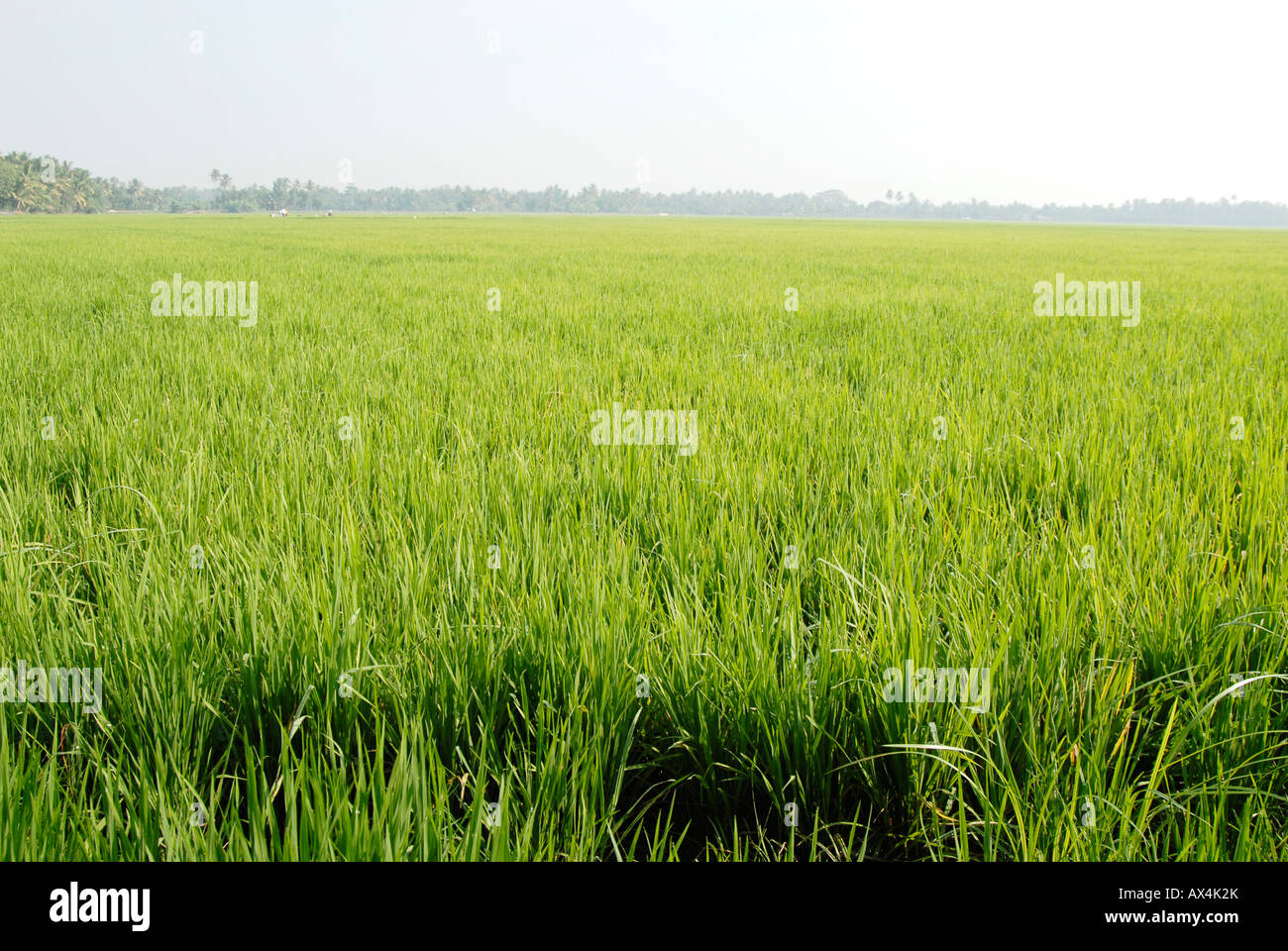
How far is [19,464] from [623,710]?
7.41ft

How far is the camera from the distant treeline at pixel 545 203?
9225cm

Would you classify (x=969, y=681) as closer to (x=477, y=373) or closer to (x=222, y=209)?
(x=477, y=373)

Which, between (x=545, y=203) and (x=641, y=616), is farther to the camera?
(x=545, y=203)

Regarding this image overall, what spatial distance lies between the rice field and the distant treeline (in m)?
107

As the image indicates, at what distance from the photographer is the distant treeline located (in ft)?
303

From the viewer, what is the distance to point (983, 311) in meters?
6.13

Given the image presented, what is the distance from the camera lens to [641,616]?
4.20ft

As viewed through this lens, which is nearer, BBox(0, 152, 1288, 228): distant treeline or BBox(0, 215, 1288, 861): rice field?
BBox(0, 215, 1288, 861): rice field

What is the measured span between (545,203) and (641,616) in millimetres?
149717

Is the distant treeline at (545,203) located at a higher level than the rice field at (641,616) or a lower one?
higher

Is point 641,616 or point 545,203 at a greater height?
point 545,203

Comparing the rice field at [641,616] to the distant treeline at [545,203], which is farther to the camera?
the distant treeline at [545,203]

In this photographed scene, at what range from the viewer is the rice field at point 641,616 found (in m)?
0.97

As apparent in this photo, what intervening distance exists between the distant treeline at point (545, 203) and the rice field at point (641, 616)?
107 metres
